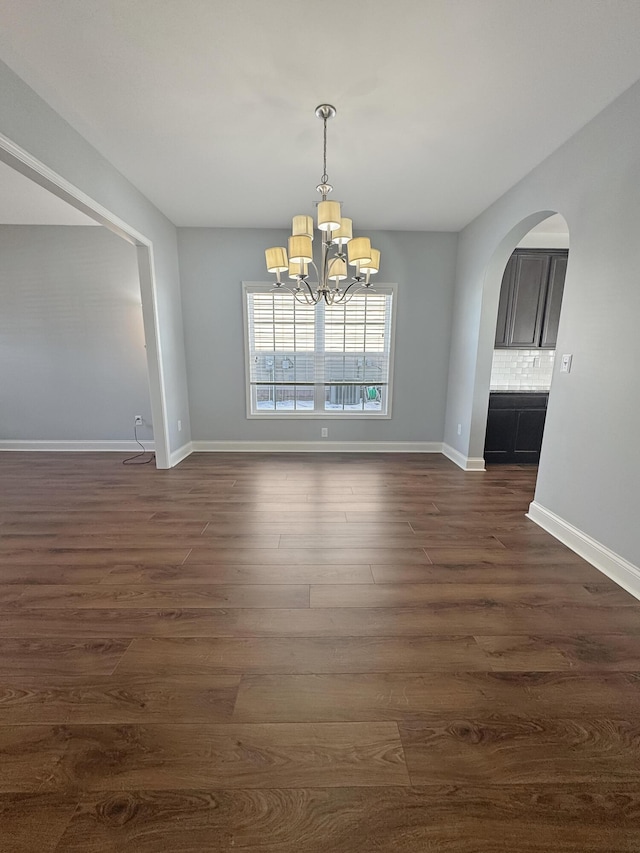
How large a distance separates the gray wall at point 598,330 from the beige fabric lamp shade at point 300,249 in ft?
6.01

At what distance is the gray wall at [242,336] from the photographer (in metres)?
4.18

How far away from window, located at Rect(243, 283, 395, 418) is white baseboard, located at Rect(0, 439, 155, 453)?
179cm

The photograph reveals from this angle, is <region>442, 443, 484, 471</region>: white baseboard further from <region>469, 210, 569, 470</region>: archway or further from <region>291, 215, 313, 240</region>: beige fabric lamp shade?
<region>291, 215, 313, 240</region>: beige fabric lamp shade

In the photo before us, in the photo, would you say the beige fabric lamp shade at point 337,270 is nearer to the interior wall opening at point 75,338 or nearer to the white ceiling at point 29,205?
the interior wall opening at point 75,338

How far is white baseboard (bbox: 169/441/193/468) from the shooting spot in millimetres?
4004

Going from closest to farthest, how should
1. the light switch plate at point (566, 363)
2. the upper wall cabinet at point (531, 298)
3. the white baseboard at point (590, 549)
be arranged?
the white baseboard at point (590, 549) → the light switch plate at point (566, 363) → the upper wall cabinet at point (531, 298)

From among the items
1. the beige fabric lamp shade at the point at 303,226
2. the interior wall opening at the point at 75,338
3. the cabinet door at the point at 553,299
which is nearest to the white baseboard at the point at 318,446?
the interior wall opening at the point at 75,338

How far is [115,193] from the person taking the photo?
285 centimetres

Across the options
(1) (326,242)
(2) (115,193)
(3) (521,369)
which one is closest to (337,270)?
(1) (326,242)

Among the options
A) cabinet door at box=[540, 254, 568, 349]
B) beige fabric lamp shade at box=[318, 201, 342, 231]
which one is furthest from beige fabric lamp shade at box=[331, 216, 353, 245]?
cabinet door at box=[540, 254, 568, 349]

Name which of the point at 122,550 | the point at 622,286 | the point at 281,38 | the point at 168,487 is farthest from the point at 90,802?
the point at 622,286

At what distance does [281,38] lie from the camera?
165 centimetres

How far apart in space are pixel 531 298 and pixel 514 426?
156 centimetres

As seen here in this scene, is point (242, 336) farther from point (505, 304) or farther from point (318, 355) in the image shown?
point (505, 304)
